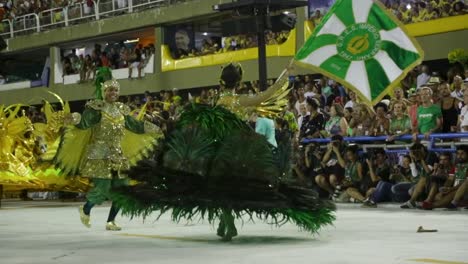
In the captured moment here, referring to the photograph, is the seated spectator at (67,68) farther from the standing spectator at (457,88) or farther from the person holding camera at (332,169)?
the standing spectator at (457,88)

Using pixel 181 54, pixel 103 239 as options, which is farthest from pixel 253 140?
pixel 181 54

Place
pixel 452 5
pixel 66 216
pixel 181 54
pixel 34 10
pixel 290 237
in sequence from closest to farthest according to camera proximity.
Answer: pixel 290 237 → pixel 66 216 → pixel 452 5 → pixel 181 54 → pixel 34 10

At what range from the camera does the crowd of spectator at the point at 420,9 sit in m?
19.9

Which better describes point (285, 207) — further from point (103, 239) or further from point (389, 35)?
point (389, 35)

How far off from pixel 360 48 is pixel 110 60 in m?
20.8

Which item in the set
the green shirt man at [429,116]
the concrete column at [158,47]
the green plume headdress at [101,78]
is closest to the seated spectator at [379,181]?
the green shirt man at [429,116]

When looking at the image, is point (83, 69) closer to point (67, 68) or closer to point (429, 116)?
Result: point (67, 68)

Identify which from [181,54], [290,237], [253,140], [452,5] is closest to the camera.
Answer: [253,140]

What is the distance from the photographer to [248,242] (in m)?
8.52

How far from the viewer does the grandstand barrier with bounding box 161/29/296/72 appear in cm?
2488

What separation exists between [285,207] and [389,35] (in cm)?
529

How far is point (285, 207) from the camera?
8.28 metres

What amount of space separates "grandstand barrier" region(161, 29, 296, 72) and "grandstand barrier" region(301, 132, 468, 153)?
8.81 m

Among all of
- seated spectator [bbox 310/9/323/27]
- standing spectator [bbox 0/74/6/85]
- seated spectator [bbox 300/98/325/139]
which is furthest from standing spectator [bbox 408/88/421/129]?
standing spectator [bbox 0/74/6/85]
